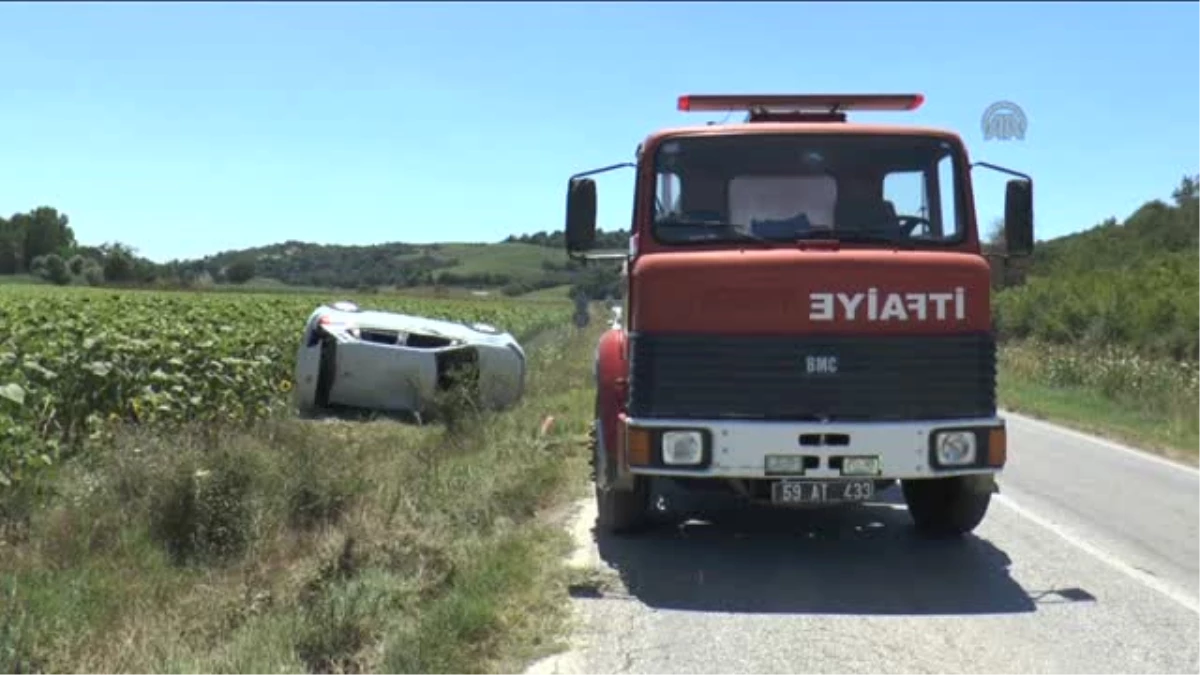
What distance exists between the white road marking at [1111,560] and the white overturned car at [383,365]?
7.56 meters

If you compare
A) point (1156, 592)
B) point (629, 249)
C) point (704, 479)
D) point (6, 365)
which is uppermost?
point (629, 249)

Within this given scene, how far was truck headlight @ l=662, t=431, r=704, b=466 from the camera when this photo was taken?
7180mm

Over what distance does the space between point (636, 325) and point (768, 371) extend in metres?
0.85

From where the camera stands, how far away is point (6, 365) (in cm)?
921

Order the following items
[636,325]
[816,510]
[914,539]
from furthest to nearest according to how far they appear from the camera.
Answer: [816,510]
[914,539]
[636,325]

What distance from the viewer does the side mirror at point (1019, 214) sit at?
8047 millimetres

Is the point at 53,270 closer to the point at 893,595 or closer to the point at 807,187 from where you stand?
the point at 807,187

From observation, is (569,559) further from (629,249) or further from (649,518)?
(629,249)

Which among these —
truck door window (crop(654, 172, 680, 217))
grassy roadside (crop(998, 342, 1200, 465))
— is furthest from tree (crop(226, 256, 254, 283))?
truck door window (crop(654, 172, 680, 217))

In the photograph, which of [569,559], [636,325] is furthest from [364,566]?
[636,325]

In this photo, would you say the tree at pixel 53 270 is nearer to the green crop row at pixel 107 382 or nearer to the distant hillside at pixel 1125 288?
the distant hillside at pixel 1125 288

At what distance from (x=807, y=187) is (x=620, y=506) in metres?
2.48

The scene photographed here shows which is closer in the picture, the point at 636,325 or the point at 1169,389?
the point at 636,325

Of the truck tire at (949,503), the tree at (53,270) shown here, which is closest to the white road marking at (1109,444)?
the truck tire at (949,503)
